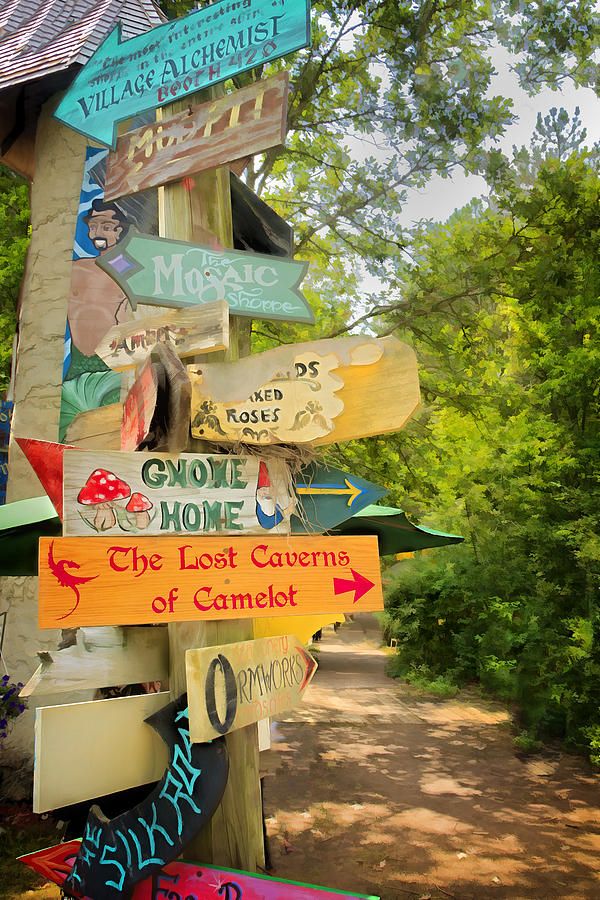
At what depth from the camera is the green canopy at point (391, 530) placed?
3162 mm

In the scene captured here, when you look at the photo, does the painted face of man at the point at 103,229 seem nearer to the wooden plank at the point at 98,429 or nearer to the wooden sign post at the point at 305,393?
the wooden plank at the point at 98,429

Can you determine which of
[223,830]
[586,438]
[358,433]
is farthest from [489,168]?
[223,830]

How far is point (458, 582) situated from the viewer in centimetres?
1125

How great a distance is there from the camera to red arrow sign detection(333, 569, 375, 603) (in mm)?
2334

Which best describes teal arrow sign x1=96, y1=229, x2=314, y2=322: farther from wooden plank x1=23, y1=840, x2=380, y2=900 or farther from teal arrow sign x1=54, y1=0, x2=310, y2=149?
wooden plank x1=23, y1=840, x2=380, y2=900

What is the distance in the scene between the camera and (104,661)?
230 centimetres

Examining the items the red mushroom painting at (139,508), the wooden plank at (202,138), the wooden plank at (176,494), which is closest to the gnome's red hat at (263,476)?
the wooden plank at (176,494)

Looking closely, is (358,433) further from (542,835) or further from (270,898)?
(542,835)

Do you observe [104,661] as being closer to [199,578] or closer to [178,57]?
[199,578]

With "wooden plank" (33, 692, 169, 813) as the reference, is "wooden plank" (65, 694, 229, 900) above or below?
below

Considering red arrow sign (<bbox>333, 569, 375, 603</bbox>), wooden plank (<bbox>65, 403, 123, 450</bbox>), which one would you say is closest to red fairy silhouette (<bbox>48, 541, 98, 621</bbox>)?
wooden plank (<bbox>65, 403, 123, 450</bbox>)

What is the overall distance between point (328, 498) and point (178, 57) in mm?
1745

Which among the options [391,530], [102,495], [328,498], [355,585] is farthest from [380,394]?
[391,530]

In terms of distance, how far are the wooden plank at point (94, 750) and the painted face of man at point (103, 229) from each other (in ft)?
15.0
